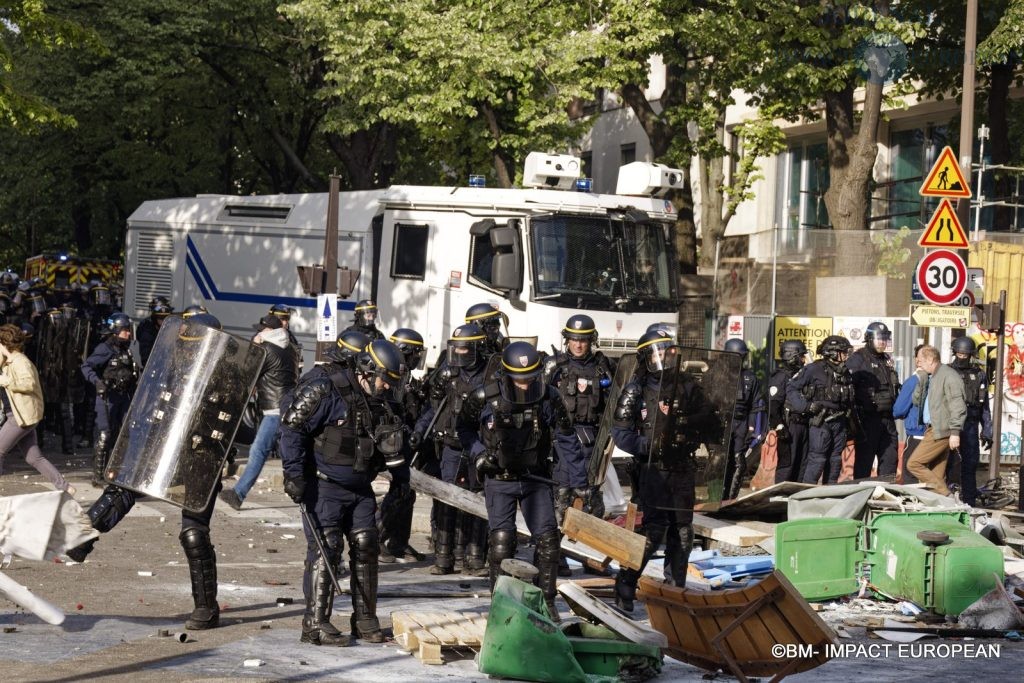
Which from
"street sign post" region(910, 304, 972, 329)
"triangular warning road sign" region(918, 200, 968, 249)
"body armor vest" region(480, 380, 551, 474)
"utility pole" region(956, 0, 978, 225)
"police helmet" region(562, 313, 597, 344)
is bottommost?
"body armor vest" region(480, 380, 551, 474)

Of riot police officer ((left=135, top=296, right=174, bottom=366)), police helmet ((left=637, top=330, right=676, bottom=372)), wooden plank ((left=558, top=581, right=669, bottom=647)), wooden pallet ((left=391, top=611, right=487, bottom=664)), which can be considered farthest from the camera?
riot police officer ((left=135, top=296, right=174, bottom=366))

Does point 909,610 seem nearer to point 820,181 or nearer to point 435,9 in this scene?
point 435,9

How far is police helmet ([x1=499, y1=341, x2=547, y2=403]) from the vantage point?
9.84 metres

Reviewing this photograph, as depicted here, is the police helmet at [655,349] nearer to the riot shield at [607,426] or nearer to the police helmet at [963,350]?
the riot shield at [607,426]

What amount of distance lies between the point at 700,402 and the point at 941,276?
6345mm

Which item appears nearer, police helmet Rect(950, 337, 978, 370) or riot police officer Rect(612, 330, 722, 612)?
riot police officer Rect(612, 330, 722, 612)

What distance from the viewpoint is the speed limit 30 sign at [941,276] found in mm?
16516

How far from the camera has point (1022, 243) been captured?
2078 cm

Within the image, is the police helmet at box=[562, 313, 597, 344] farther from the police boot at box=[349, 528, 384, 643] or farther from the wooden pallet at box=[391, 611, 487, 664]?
the police boot at box=[349, 528, 384, 643]

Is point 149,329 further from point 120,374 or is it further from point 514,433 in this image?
point 514,433

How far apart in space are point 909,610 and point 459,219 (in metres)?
9.39

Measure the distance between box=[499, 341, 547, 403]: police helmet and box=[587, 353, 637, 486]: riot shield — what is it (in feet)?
5.89

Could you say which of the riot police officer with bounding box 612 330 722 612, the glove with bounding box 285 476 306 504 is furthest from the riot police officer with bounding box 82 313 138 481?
the glove with bounding box 285 476 306 504

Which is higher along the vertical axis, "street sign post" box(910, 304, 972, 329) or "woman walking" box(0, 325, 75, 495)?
"street sign post" box(910, 304, 972, 329)
